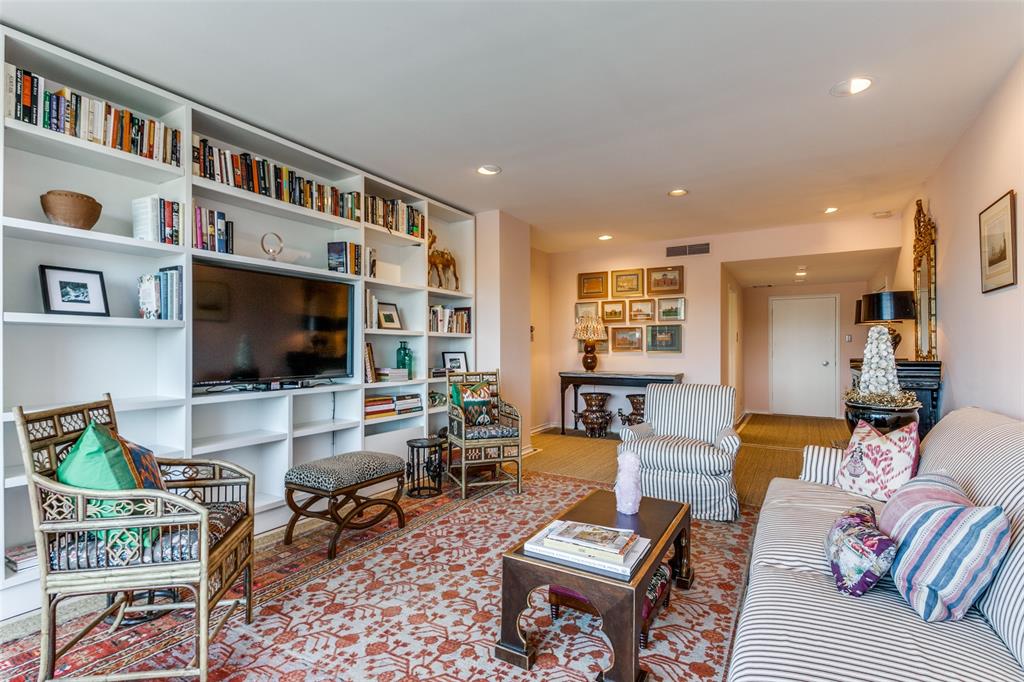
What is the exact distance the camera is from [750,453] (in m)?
5.26

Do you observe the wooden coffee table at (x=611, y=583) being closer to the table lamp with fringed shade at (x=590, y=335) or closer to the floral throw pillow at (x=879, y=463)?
the floral throw pillow at (x=879, y=463)

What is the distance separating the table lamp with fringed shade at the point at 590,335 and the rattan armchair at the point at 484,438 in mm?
2088

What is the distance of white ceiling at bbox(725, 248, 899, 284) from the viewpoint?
18.1ft

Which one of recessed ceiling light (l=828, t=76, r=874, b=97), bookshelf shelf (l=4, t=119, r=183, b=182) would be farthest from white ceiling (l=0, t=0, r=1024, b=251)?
bookshelf shelf (l=4, t=119, r=183, b=182)

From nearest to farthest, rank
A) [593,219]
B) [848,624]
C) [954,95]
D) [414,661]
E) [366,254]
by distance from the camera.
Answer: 1. [848,624]
2. [414,661]
3. [954,95]
4. [366,254]
5. [593,219]

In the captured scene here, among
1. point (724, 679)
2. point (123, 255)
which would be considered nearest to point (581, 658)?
point (724, 679)

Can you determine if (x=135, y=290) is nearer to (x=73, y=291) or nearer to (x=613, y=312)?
(x=73, y=291)

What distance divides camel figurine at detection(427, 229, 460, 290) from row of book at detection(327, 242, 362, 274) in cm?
86

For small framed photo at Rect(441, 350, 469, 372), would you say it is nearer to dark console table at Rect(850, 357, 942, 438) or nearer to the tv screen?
the tv screen

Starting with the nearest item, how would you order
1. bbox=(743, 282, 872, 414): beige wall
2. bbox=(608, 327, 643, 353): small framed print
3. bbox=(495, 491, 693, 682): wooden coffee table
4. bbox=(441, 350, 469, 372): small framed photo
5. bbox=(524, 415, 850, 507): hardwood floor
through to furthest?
bbox=(495, 491, 693, 682): wooden coffee table → bbox=(524, 415, 850, 507): hardwood floor → bbox=(441, 350, 469, 372): small framed photo → bbox=(608, 327, 643, 353): small framed print → bbox=(743, 282, 872, 414): beige wall

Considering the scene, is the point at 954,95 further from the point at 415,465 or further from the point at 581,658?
the point at 415,465

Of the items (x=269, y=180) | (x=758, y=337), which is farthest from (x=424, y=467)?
(x=758, y=337)

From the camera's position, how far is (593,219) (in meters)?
5.17

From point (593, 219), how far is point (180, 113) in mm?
3624
